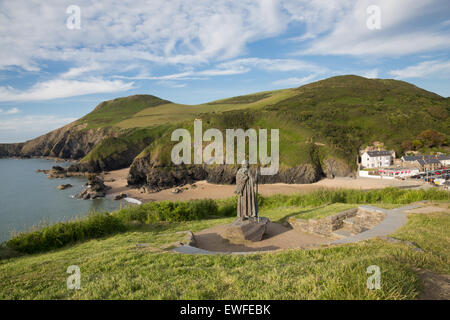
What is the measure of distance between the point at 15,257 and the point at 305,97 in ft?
271

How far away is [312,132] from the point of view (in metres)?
52.6

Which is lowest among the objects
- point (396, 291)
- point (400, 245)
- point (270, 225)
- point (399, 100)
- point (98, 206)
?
point (98, 206)

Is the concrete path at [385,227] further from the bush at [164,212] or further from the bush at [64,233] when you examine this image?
the bush at [64,233]

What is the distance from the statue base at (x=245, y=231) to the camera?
10820 mm

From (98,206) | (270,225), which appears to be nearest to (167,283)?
(270,225)

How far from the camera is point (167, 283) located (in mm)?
4676

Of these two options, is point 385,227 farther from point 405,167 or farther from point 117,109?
point 117,109

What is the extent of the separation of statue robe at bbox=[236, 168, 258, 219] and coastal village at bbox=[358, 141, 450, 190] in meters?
37.5

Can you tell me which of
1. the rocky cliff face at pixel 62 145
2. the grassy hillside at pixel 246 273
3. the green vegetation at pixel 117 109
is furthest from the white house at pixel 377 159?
the green vegetation at pixel 117 109

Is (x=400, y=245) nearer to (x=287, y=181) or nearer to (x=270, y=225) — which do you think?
(x=270, y=225)

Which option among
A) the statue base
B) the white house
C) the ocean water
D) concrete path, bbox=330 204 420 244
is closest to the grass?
concrete path, bbox=330 204 420 244

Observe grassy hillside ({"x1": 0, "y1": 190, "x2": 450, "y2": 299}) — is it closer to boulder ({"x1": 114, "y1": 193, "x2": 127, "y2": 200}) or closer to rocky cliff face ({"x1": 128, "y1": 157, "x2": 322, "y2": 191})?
boulder ({"x1": 114, "y1": 193, "x2": 127, "y2": 200})

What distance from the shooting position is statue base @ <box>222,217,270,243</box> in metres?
10.8

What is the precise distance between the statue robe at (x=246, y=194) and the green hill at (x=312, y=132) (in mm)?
31942
